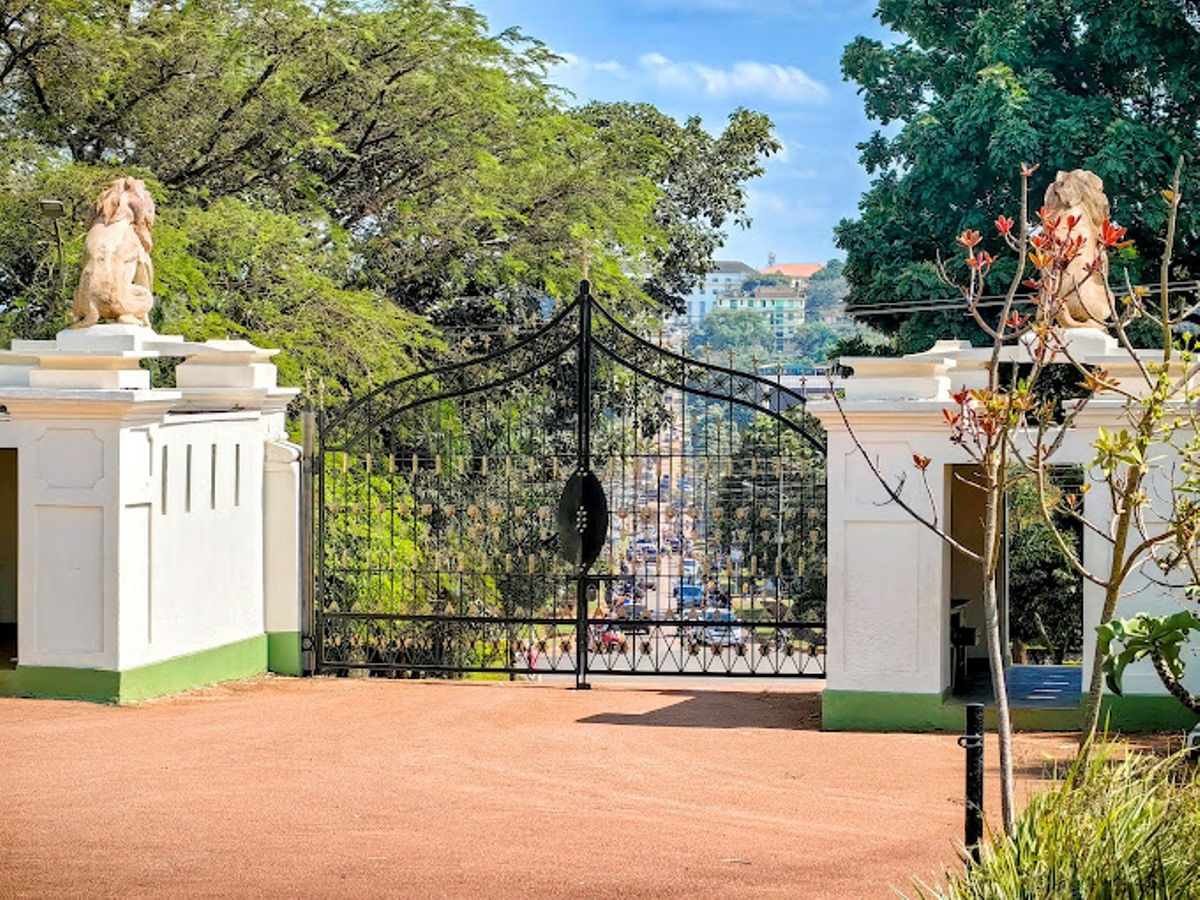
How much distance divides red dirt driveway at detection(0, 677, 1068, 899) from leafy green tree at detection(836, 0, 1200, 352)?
42.1 feet

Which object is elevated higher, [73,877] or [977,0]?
[977,0]

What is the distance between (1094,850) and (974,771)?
457 millimetres

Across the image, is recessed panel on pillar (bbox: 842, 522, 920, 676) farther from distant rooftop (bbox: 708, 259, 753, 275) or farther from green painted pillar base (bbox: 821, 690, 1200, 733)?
distant rooftop (bbox: 708, 259, 753, 275)

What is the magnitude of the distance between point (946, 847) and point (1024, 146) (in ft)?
58.7

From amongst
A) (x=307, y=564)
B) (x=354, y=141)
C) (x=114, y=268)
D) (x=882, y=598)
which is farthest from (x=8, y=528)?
(x=354, y=141)

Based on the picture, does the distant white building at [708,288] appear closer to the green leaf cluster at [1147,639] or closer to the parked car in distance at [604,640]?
the parked car in distance at [604,640]

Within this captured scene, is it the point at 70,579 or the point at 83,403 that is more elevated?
the point at 83,403

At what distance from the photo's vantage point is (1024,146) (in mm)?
25422

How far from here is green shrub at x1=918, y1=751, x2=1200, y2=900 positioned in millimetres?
6273

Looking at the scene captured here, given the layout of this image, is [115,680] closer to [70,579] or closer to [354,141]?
[70,579]

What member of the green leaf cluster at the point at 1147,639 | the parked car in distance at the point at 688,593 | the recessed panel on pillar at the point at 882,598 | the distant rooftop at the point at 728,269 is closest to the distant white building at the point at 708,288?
the distant rooftop at the point at 728,269

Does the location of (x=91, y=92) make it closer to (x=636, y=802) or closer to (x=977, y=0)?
(x=977, y=0)

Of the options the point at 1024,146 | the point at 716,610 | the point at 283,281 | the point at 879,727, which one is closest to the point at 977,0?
the point at 1024,146

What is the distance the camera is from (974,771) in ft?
21.1
